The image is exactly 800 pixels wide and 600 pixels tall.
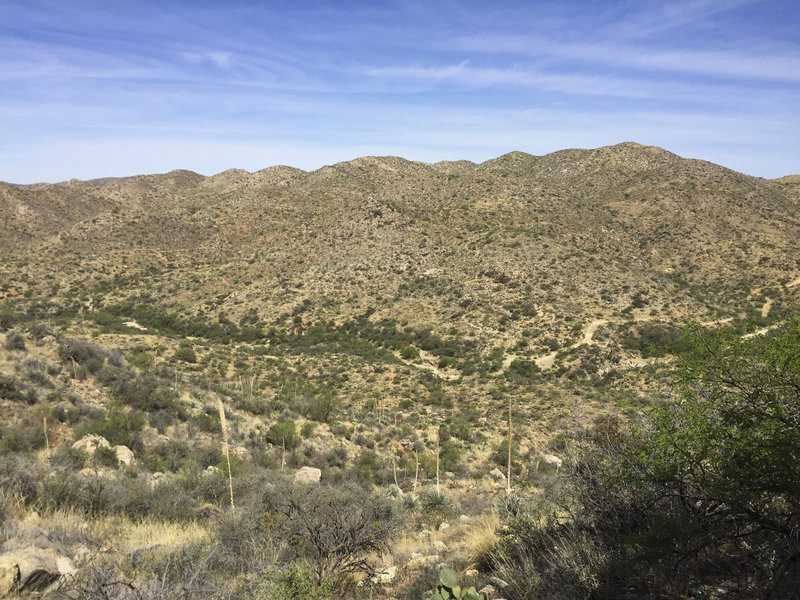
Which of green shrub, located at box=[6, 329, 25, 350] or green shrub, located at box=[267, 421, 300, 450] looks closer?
green shrub, located at box=[267, 421, 300, 450]

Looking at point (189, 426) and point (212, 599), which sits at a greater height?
point (212, 599)

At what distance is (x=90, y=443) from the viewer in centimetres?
1045

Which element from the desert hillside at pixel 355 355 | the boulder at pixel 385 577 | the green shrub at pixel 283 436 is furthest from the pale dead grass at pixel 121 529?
the green shrub at pixel 283 436

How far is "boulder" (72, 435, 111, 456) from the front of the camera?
33.1 feet

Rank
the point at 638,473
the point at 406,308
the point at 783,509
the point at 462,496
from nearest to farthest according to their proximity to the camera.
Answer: the point at 783,509 < the point at 638,473 < the point at 462,496 < the point at 406,308

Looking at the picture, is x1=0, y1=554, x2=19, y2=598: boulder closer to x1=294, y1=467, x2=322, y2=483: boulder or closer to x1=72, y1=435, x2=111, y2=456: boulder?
x1=72, y1=435, x2=111, y2=456: boulder

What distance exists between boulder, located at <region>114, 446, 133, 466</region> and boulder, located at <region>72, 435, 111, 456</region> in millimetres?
259

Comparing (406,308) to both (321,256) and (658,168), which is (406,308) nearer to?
(321,256)

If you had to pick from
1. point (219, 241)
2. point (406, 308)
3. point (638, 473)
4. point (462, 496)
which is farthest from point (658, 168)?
point (638, 473)

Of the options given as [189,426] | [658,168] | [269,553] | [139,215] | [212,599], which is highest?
[658,168]

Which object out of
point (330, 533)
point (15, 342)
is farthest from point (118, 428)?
point (330, 533)

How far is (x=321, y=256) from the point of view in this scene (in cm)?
4856

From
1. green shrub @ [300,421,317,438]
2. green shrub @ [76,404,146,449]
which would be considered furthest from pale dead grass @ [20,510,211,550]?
green shrub @ [300,421,317,438]

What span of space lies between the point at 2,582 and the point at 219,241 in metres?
59.5
